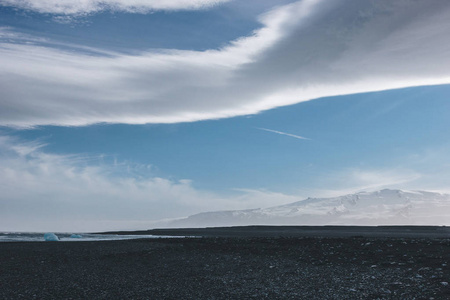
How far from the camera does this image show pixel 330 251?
1118 inches

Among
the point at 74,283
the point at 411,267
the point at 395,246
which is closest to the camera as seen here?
the point at 74,283

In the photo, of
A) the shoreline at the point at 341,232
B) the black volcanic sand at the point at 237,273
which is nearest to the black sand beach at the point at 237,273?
the black volcanic sand at the point at 237,273

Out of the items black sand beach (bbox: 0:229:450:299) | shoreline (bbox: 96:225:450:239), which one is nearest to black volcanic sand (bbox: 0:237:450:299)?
black sand beach (bbox: 0:229:450:299)

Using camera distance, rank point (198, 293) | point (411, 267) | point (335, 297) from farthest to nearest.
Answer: point (411, 267) < point (198, 293) < point (335, 297)

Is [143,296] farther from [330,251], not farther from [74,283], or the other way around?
[330,251]

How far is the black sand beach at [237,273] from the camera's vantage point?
16.4 meters

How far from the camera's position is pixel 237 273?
21406 mm

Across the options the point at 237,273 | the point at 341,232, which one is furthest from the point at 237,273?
the point at 341,232

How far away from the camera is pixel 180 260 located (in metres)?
26.8

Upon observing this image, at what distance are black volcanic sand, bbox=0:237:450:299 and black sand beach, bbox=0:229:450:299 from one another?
0.13 ft

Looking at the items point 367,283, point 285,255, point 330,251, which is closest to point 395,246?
point 330,251

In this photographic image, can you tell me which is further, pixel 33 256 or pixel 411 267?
pixel 33 256

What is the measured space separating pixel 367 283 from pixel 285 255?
1089 centimetres

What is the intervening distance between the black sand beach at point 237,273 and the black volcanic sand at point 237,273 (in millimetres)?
39
